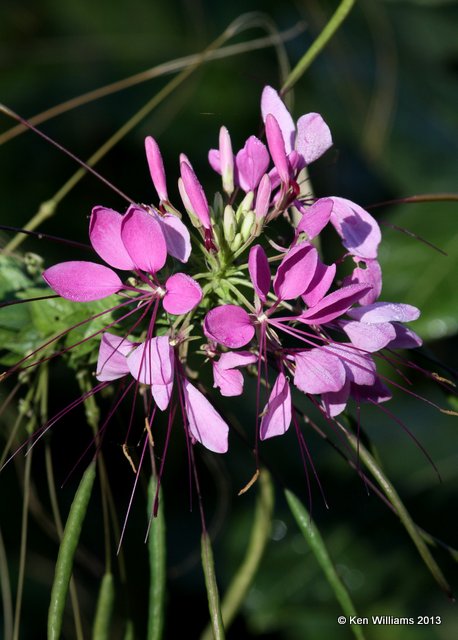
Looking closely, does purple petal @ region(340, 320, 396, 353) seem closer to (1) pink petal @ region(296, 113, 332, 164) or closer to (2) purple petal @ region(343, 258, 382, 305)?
(2) purple petal @ region(343, 258, 382, 305)

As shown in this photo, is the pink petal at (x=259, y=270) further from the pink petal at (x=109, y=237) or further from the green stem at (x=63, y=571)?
the green stem at (x=63, y=571)

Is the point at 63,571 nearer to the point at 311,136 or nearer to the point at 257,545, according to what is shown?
the point at 257,545

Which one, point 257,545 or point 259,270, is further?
point 257,545

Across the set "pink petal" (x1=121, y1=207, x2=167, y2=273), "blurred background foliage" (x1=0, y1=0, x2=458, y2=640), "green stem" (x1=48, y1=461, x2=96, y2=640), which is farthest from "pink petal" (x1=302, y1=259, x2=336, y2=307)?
"blurred background foliage" (x1=0, y1=0, x2=458, y2=640)

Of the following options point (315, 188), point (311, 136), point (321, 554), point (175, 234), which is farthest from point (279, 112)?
point (315, 188)

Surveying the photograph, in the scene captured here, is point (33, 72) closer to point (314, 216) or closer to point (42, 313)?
point (42, 313)

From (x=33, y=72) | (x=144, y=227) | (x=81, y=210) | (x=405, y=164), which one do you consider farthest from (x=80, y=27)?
(x=144, y=227)
